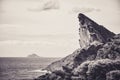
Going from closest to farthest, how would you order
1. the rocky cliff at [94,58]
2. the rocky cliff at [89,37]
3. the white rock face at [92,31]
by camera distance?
the rocky cliff at [94,58] → the rocky cliff at [89,37] → the white rock face at [92,31]

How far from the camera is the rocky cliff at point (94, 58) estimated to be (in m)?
64.6

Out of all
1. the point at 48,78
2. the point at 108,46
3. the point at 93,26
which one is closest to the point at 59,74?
the point at 48,78

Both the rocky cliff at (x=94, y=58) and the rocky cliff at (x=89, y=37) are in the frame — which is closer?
the rocky cliff at (x=94, y=58)

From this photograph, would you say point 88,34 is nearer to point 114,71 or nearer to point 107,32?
point 107,32

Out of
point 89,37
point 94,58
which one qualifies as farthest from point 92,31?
point 94,58

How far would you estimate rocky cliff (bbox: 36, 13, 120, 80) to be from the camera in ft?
212

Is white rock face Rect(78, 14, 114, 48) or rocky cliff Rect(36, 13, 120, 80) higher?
white rock face Rect(78, 14, 114, 48)

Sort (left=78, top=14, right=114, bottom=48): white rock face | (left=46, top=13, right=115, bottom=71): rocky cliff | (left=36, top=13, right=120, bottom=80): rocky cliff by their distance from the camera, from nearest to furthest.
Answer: (left=36, top=13, right=120, bottom=80): rocky cliff, (left=46, top=13, right=115, bottom=71): rocky cliff, (left=78, top=14, right=114, bottom=48): white rock face

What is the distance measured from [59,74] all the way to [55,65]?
36.2m

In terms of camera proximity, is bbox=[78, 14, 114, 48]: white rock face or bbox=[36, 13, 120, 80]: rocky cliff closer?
bbox=[36, 13, 120, 80]: rocky cliff

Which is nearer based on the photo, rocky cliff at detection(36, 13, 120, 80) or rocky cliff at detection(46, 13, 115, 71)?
rocky cliff at detection(36, 13, 120, 80)

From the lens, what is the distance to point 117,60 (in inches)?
2625

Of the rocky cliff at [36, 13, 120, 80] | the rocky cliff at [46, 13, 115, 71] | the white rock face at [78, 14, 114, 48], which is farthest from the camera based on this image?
the white rock face at [78, 14, 114, 48]

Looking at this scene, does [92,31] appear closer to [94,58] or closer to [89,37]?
A: [89,37]
